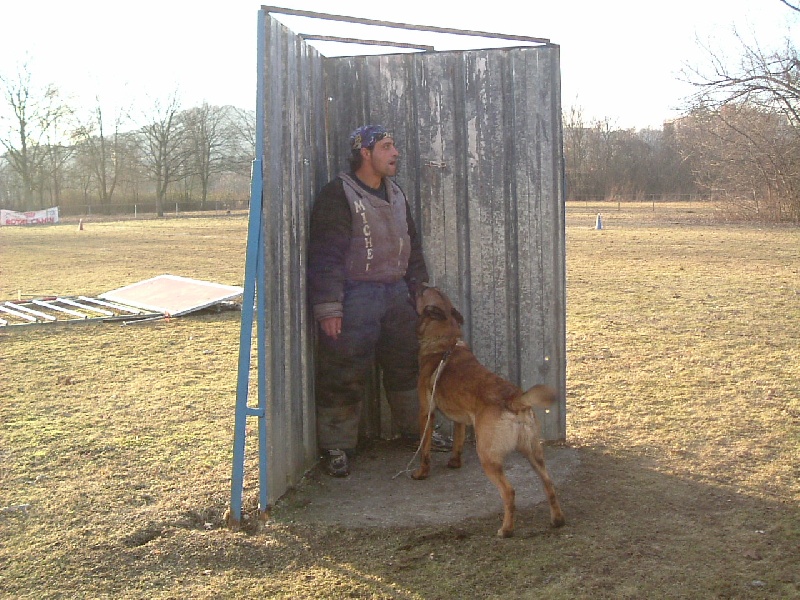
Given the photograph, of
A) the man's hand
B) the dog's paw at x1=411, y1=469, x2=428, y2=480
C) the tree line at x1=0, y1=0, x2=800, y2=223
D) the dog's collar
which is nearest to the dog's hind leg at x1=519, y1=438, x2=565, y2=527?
the dog's collar

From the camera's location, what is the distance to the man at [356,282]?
467 cm

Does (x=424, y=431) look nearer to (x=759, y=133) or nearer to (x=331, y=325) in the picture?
(x=331, y=325)

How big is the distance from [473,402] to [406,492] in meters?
0.75

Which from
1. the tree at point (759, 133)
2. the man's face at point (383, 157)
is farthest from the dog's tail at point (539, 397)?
the tree at point (759, 133)

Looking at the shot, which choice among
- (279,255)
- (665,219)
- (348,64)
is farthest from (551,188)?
(665,219)

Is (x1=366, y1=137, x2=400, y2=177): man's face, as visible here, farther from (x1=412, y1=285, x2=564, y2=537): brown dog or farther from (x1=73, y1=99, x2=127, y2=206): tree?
(x1=73, y1=99, x2=127, y2=206): tree

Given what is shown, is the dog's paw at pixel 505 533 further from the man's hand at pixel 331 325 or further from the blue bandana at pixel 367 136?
the blue bandana at pixel 367 136

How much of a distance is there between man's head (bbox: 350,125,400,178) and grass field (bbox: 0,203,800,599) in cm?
203

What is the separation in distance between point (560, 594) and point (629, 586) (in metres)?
0.31

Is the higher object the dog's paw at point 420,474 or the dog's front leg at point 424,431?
the dog's front leg at point 424,431

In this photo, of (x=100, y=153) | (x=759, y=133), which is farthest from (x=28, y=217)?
(x=759, y=133)

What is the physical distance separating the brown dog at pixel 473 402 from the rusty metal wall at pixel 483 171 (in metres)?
0.66

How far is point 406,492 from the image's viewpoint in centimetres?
466

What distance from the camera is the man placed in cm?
467
